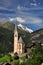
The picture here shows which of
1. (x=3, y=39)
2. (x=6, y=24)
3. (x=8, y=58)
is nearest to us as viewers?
(x=8, y=58)

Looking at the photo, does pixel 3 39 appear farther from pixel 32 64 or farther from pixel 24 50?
pixel 32 64

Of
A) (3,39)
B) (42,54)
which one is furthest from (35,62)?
(3,39)

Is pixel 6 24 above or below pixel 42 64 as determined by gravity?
above

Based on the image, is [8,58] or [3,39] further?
[3,39]

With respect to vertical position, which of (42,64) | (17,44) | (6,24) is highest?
(6,24)

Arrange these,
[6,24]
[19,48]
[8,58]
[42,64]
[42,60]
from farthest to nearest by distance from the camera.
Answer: [6,24] < [19,48] < [8,58] < [42,60] < [42,64]

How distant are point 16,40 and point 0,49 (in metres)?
12.5

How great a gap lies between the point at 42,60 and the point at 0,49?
35.6m

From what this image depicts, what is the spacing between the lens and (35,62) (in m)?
43.5

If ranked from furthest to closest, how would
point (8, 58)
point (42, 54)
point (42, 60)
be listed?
point (8, 58)
point (42, 54)
point (42, 60)

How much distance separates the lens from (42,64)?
42625mm

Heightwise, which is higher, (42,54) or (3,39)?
(3,39)

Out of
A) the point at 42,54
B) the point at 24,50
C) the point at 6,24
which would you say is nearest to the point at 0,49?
the point at 24,50

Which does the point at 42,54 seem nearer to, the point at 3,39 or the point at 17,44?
the point at 17,44
